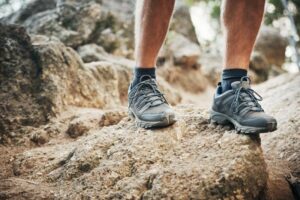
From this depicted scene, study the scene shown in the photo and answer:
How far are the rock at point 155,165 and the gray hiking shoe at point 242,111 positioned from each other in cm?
10

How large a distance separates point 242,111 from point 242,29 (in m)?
0.62

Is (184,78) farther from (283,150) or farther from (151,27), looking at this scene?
(151,27)

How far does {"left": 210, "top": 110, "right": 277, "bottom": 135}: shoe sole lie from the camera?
2.05 metres

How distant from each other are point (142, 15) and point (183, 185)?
138 cm

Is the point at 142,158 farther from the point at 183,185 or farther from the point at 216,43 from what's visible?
the point at 216,43

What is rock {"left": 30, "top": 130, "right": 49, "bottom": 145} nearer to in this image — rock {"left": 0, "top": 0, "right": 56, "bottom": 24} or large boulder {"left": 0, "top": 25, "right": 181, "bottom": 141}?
large boulder {"left": 0, "top": 25, "right": 181, "bottom": 141}

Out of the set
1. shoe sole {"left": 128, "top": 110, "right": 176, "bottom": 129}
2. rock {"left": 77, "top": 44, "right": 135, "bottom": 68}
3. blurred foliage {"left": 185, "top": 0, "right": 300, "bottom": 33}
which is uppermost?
blurred foliage {"left": 185, "top": 0, "right": 300, "bottom": 33}

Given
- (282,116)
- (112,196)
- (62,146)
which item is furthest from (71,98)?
(282,116)

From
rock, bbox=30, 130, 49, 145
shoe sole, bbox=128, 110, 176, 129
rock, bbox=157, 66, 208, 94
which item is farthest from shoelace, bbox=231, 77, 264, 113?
rock, bbox=157, 66, 208, 94

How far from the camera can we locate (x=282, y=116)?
3266 mm

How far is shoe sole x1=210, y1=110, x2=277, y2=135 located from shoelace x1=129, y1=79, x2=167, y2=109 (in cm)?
43

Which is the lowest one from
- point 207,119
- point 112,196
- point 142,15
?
point 112,196

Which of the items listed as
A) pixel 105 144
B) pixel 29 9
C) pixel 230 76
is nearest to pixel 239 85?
pixel 230 76

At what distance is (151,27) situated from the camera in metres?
2.49
